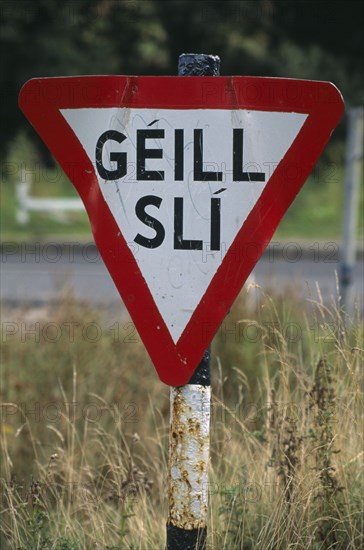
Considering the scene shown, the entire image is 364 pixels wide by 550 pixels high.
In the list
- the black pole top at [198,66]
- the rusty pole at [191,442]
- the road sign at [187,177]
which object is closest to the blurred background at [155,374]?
the rusty pole at [191,442]

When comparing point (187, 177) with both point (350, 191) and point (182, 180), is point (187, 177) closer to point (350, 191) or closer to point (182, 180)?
point (182, 180)

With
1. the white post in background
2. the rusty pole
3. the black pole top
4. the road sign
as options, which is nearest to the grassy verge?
the rusty pole

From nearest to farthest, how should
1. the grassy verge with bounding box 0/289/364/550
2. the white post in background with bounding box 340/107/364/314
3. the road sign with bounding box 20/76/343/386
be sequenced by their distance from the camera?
the road sign with bounding box 20/76/343/386
the grassy verge with bounding box 0/289/364/550
the white post in background with bounding box 340/107/364/314

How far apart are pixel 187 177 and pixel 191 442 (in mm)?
594

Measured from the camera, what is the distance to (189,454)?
1999 mm

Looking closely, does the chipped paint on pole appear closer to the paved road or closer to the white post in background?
the white post in background

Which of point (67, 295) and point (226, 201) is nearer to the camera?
point (226, 201)

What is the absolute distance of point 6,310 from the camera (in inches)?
213

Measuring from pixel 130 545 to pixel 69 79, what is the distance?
1.41 meters

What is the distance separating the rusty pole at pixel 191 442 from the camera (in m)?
1.99

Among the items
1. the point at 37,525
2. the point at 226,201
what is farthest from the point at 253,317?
the point at 226,201

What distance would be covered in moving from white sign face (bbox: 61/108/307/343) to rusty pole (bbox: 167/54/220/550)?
12cm

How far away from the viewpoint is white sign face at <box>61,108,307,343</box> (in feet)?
6.36

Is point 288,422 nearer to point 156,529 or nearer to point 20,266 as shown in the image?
point 156,529
